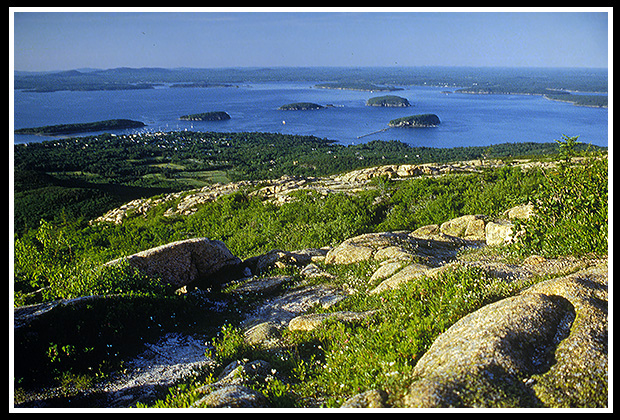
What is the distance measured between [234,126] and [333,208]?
140m

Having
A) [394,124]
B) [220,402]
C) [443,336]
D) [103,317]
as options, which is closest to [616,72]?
[443,336]

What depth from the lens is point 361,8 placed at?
4391mm

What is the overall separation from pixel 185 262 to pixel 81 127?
144m

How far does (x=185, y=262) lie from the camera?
9.35 metres

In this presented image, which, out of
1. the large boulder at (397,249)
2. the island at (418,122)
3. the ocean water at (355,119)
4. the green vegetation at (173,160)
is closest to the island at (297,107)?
the ocean water at (355,119)

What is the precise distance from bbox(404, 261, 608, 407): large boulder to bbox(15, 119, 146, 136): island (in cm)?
14102

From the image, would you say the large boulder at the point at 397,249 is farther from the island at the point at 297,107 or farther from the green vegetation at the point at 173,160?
the island at the point at 297,107

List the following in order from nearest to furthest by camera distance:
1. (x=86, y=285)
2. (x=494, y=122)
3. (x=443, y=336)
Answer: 1. (x=443, y=336)
2. (x=86, y=285)
3. (x=494, y=122)

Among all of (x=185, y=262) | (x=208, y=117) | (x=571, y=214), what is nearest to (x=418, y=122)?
(x=208, y=117)

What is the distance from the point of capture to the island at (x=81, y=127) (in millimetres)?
118562

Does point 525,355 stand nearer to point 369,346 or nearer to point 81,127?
point 369,346

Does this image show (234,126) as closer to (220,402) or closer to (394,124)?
(394,124)

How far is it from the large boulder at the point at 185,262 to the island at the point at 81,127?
133808 mm

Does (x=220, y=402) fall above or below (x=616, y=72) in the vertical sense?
below
